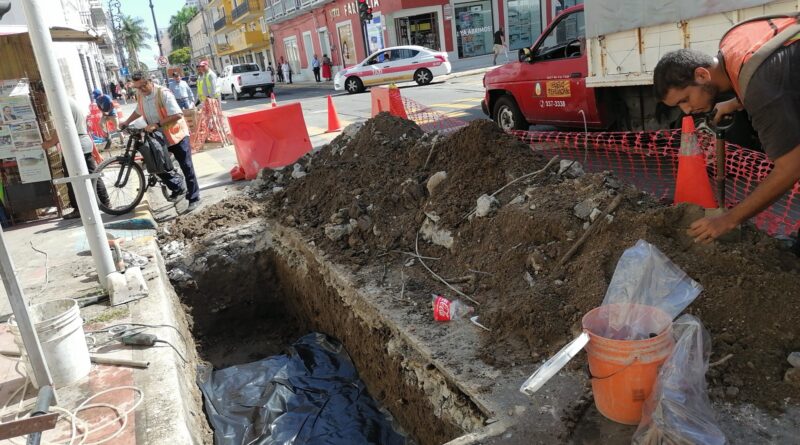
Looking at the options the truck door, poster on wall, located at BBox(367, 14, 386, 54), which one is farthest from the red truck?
poster on wall, located at BBox(367, 14, 386, 54)

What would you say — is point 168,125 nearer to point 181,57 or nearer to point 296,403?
point 296,403

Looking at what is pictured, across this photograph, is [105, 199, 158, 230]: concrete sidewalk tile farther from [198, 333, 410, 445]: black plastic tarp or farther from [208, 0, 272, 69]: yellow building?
[208, 0, 272, 69]: yellow building

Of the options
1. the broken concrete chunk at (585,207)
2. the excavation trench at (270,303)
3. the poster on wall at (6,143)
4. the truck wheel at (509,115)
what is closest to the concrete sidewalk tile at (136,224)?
the excavation trench at (270,303)

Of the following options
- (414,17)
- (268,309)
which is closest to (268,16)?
(414,17)

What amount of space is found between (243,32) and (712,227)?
5837 centimetres

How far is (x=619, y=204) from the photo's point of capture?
380 centimetres

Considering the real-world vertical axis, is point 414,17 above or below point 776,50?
above

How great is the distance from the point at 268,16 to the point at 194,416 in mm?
49423

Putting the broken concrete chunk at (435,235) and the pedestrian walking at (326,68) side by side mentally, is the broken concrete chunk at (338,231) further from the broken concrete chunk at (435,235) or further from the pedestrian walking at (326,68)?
the pedestrian walking at (326,68)

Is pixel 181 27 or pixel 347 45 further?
pixel 181 27

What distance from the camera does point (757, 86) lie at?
2475 millimetres

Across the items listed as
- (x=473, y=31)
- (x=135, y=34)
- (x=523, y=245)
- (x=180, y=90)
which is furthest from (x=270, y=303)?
(x=135, y=34)

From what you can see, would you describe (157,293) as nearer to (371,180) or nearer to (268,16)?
(371,180)

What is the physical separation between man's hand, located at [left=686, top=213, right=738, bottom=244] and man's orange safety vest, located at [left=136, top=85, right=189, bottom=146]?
20.5 ft
